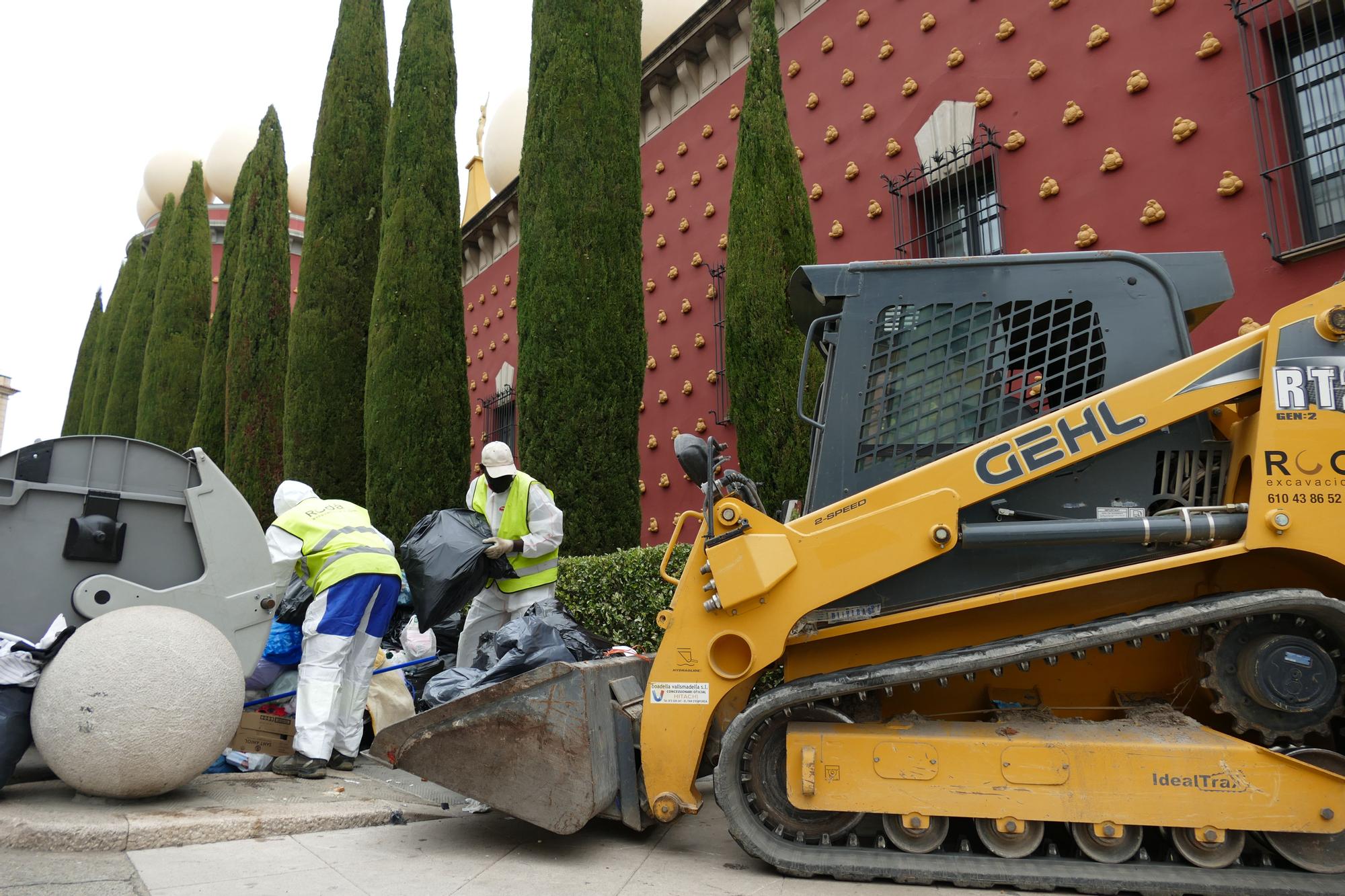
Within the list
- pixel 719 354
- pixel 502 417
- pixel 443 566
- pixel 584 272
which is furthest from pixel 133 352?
pixel 443 566

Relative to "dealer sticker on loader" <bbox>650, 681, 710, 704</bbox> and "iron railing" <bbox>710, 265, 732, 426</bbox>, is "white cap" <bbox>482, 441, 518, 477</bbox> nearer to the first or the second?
"dealer sticker on loader" <bbox>650, 681, 710, 704</bbox>

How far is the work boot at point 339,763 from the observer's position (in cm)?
531

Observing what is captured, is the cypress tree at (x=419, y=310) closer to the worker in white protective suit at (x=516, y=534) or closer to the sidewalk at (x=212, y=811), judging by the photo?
the worker in white protective suit at (x=516, y=534)

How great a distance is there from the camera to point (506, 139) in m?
18.7

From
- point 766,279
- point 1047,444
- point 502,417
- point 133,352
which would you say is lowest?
point 1047,444

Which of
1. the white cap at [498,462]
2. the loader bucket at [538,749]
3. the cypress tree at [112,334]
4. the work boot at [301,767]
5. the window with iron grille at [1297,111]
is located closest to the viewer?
the loader bucket at [538,749]

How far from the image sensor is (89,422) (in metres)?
25.6

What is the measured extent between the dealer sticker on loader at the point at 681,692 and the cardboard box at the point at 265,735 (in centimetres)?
270

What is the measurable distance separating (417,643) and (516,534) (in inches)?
46.9

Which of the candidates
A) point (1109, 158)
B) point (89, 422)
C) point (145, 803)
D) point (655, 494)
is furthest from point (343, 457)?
point (89, 422)

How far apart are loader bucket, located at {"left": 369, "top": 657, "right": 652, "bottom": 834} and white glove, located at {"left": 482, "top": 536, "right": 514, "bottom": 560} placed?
2055 mm

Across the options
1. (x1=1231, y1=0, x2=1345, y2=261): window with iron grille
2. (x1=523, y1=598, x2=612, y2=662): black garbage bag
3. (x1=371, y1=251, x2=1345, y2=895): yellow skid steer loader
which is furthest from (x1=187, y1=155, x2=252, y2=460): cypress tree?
(x1=1231, y1=0, x2=1345, y2=261): window with iron grille

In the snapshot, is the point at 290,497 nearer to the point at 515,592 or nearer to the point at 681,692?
the point at 515,592

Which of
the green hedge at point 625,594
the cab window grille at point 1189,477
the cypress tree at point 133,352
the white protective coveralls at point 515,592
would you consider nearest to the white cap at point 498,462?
the white protective coveralls at point 515,592
